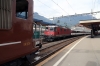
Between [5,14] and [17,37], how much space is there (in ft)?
3.15

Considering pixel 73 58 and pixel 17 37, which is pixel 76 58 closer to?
pixel 73 58

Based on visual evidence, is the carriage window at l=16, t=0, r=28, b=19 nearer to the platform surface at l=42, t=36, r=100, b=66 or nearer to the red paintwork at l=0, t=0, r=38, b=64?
the red paintwork at l=0, t=0, r=38, b=64

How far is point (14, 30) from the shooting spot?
5074 millimetres

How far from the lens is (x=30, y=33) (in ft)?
20.7

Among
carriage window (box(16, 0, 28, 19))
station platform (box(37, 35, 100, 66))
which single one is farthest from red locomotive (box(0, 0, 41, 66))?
station platform (box(37, 35, 100, 66))

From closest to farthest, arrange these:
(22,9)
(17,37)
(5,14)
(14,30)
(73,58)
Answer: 1. (5,14)
2. (14,30)
3. (17,37)
4. (22,9)
5. (73,58)

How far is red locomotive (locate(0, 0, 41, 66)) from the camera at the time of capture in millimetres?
4504

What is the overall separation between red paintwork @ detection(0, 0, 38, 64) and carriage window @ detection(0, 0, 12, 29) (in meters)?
0.17

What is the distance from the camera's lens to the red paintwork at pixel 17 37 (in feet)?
14.9

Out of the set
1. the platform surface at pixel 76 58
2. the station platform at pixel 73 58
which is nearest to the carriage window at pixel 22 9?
the station platform at pixel 73 58

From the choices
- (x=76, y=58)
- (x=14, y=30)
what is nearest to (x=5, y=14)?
(x=14, y=30)

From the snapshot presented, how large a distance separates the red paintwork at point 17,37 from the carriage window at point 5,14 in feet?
0.55

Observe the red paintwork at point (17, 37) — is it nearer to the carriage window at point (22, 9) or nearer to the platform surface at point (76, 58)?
the carriage window at point (22, 9)

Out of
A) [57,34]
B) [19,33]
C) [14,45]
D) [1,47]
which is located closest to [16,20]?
[19,33]
